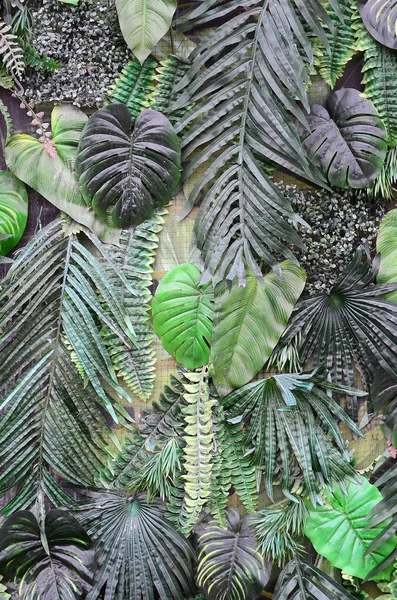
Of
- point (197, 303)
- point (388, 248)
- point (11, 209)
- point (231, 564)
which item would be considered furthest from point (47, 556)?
point (388, 248)

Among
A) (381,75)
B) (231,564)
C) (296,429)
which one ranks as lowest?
(231,564)

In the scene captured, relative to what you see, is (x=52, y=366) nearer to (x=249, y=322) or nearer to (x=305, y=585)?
(x=249, y=322)

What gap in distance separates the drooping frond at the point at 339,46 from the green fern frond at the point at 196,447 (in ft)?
3.21

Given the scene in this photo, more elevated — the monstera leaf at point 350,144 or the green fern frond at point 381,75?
the green fern frond at point 381,75

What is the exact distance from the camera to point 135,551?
1.80 m

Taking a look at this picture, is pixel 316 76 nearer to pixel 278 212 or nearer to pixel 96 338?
pixel 278 212

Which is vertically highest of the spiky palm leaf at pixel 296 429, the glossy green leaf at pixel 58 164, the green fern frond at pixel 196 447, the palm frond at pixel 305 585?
the glossy green leaf at pixel 58 164

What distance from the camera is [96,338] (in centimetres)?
183

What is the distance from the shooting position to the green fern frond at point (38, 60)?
1.81m

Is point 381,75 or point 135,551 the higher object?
point 381,75

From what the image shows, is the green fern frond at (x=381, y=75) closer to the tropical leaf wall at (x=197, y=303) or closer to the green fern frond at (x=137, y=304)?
the tropical leaf wall at (x=197, y=303)

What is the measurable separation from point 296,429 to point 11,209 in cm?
108

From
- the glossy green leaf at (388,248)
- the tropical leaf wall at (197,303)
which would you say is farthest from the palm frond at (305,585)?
the glossy green leaf at (388,248)

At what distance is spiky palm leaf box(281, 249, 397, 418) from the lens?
184 cm
